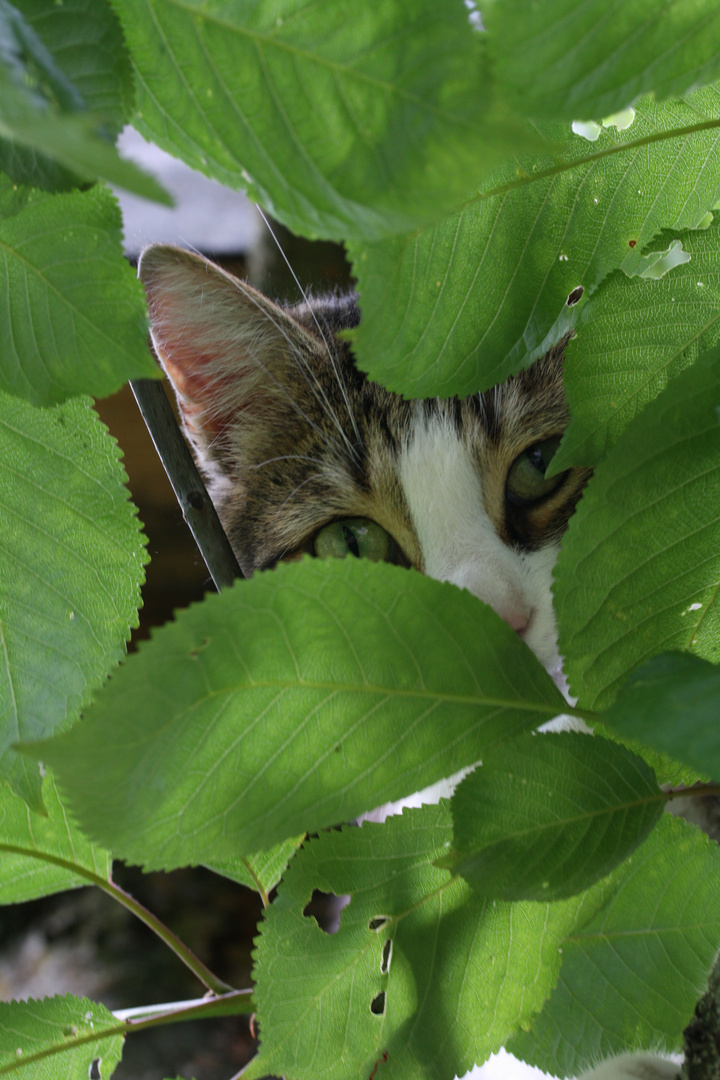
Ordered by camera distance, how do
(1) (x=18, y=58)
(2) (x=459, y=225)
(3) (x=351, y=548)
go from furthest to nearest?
(3) (x=351, y=548) < (2) (x=459, y=225) < (1) (x=18, y=58)

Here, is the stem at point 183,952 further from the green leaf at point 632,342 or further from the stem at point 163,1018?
the green leaf at point 632,342

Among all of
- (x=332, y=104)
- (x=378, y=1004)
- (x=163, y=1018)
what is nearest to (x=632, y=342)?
(x=332, y=104)

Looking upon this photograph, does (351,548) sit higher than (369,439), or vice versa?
(369,439)

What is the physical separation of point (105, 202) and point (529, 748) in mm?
209

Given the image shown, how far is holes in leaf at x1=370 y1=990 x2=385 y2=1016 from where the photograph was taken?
0.32 m

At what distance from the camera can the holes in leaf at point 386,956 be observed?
0.32 metres

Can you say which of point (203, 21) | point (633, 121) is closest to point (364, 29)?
point (203, 21)

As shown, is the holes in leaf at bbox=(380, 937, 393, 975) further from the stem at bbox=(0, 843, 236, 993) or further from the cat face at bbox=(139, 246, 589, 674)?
the cat face at bbox=(139, 246, 589, 674)

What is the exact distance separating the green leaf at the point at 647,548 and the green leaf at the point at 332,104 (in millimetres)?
100

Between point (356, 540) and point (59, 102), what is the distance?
2.41 ft

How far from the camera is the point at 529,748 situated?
0.86ft

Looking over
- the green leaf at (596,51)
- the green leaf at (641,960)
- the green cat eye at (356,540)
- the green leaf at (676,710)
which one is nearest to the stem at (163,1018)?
the green leaf at (641,960)

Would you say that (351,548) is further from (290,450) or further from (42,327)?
(42,327)

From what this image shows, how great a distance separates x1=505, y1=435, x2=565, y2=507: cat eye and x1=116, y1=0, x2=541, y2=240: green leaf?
2.14 feet
